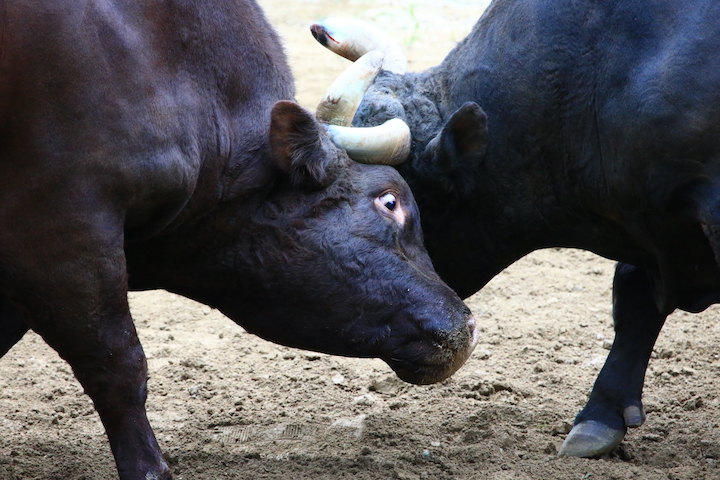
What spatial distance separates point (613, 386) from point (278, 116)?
223cm

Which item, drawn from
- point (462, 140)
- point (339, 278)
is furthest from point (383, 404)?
point (462, 140)

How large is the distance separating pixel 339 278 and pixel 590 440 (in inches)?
61.4

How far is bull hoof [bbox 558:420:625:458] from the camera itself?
15.7 ft

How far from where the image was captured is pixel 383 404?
530cm

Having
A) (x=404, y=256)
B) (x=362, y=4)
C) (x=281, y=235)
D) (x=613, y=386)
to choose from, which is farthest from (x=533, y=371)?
(x=362, y=4)

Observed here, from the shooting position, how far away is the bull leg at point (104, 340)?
3.55 m

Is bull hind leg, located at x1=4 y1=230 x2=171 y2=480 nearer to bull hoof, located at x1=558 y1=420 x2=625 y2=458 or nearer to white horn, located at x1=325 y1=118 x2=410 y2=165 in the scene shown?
white horn, located at x1=325 y1=118 x2=410 y2=165

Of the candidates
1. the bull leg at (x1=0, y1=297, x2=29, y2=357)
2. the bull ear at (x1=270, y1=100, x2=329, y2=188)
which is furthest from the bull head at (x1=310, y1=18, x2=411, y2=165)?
the bull leg at (x1=0, y1=297, x2=29, y2=357)

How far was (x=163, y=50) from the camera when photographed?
3768mm

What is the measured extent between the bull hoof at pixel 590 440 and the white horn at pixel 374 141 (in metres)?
1.57

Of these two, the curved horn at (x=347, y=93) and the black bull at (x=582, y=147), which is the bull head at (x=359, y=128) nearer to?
the curved horn at (x=347, y=93)

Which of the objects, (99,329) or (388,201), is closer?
(99,329)

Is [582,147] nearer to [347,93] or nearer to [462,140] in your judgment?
[462,140]

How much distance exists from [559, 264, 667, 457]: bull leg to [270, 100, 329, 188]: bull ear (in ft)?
5.97
